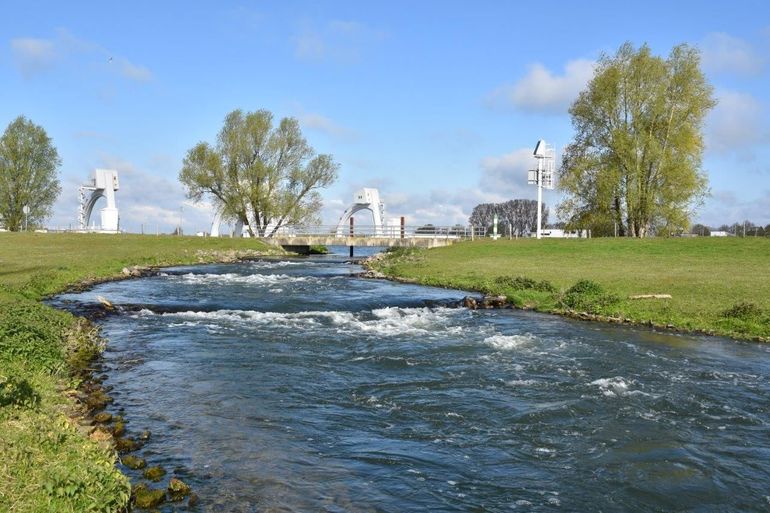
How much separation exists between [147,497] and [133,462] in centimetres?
115

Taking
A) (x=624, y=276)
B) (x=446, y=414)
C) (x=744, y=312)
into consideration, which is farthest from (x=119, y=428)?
(x=624, y=276)

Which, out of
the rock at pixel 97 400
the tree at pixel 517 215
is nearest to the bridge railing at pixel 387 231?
the rock at pixel 97 400

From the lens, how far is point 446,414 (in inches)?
408

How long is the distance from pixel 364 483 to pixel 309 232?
242 ft

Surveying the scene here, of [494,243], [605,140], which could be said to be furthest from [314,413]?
[605,140]

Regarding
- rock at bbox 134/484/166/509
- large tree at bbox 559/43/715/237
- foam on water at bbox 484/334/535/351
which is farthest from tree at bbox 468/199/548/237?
rock at bbox 134/484/166/509

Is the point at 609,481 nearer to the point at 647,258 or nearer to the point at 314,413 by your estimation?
the point at 314,413

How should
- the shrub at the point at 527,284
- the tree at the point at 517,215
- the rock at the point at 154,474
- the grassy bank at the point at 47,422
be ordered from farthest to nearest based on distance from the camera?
the tree at the point at 517,215 < the shrub at the point at 527,284 < the rock at the point at 154,474 < the grassy bank at the point at 47,422

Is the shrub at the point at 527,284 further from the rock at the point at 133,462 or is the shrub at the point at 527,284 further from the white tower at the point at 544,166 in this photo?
the white tower at the point at 544,166

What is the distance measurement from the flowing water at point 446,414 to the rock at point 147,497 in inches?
18.6

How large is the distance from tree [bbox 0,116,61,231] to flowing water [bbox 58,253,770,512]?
7424cm

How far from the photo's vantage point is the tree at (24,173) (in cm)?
8012

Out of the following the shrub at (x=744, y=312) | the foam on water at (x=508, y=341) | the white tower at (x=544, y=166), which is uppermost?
the white tower at (x=544, y=166)

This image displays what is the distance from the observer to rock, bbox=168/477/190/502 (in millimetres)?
6930
